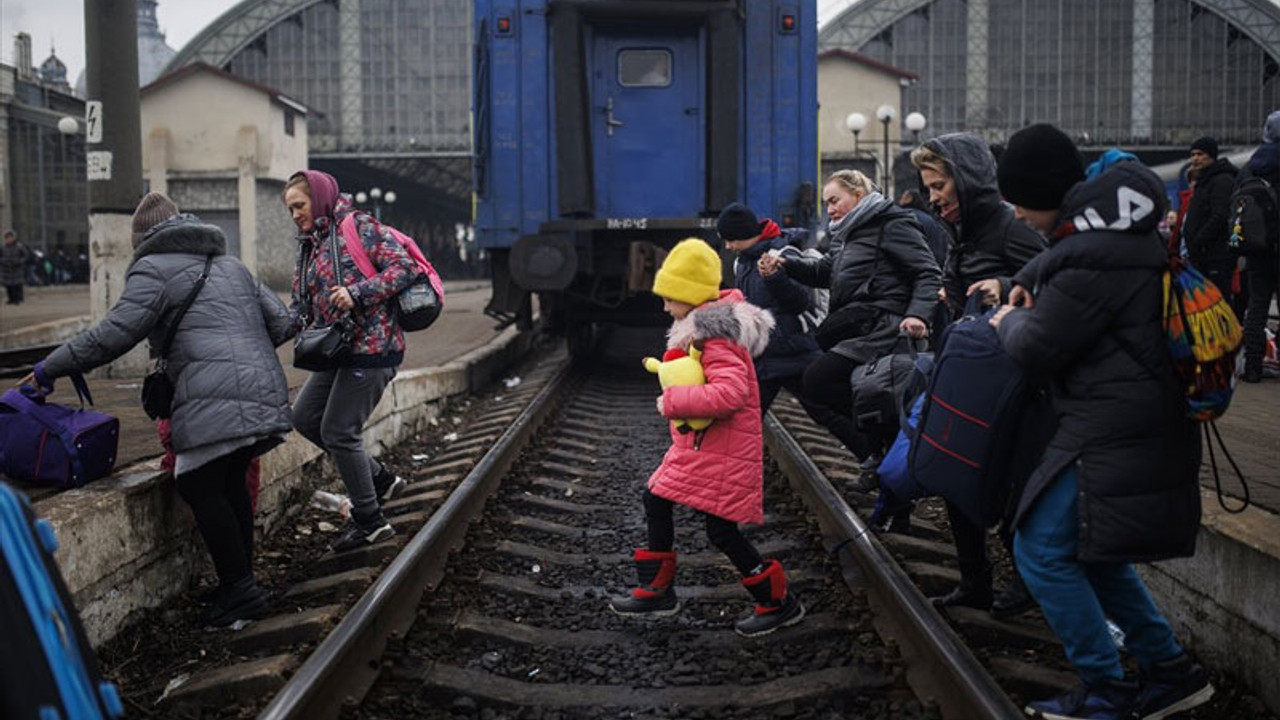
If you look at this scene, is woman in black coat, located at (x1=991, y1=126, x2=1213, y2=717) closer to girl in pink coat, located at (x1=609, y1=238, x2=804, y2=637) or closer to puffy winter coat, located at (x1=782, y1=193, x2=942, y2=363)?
girl in pink coat, located at (x1=609, y1=238, x2=804, y2=637)

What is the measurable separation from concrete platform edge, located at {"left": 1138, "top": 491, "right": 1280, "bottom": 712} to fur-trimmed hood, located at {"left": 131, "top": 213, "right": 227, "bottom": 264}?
144 inches

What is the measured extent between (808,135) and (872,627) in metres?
7.01

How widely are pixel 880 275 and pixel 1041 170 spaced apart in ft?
6.94

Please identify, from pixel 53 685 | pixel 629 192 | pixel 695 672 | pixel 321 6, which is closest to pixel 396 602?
pixel 695 672

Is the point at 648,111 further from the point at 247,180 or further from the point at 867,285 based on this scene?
the point at 247,180

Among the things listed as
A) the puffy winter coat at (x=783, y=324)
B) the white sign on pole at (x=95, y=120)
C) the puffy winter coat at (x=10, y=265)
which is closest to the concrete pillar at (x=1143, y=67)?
the puffy winter coat at (x=10, y=265)

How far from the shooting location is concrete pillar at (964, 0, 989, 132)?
46.8 m

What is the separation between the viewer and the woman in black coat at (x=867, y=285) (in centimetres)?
530

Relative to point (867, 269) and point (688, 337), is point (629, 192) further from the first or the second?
point (688, 337)

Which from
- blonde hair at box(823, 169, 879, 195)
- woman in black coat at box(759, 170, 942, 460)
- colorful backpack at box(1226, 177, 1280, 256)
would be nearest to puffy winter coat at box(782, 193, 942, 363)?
woman in black coat at box(759, 170, 942, 460)

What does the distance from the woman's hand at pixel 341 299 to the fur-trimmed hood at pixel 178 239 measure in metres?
0.52

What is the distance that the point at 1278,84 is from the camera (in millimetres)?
45375

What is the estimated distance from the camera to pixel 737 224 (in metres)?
5.95

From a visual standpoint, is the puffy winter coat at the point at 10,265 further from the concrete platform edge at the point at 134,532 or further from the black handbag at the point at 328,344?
the black handbag at the point at 328,344
